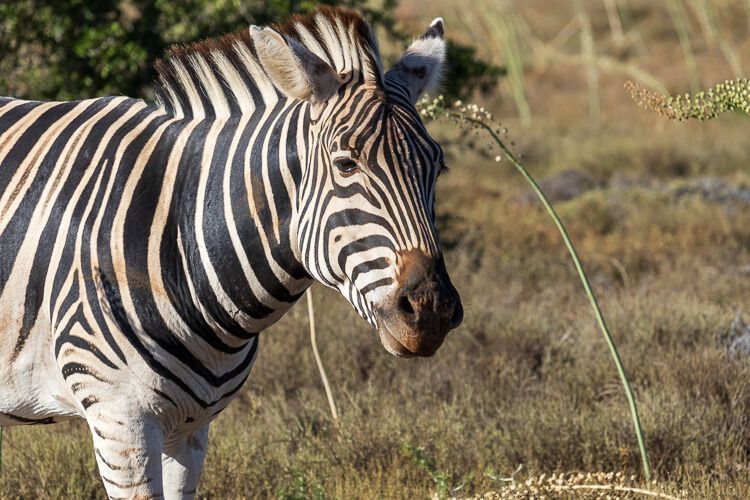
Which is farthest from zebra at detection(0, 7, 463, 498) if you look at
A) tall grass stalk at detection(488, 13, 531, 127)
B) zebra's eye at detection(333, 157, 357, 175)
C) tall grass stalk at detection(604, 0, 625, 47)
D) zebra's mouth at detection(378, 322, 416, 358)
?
tall grass stalk at detection(604, 0, 625, 47)

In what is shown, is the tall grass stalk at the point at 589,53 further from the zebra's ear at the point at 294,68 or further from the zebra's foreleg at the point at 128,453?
the zebra's foreleg at the point at 128,453

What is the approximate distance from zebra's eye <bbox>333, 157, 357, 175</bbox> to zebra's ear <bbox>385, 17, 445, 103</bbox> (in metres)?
0.44

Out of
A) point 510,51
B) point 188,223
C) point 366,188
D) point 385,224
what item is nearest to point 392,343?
point 385,224

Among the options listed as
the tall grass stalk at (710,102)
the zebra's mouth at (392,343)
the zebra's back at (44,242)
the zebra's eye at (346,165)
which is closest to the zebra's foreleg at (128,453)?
the zebra's back at (44,242)

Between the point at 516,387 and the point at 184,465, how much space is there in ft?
9.75

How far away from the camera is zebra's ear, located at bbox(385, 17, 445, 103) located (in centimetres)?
334

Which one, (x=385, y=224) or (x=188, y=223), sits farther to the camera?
(x=188, y=223)

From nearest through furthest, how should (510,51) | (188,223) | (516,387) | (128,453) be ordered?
1. (128,453)
2. (188,223)
3. (516,387)
4. (510,51)

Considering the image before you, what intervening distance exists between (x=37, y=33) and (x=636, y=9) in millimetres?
29082

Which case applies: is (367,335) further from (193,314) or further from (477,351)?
(193,314)

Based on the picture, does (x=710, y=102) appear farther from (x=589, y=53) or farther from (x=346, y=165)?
(x=589, y=53)

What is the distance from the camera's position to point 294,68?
3.03 metres

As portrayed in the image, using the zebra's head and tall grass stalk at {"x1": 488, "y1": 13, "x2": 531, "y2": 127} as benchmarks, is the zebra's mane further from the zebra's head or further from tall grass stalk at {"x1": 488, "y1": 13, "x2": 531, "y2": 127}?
tall grass stalk at {"x1": 488, "y1": 13, "x2": 531, "y2": 127}

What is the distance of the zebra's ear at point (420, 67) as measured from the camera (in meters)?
3.34
